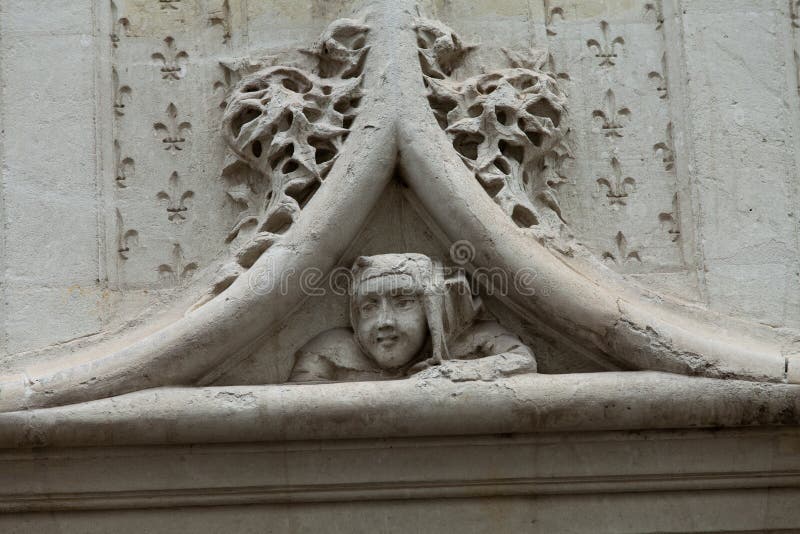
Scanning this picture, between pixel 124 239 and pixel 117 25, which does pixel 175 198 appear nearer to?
pixel 124 239

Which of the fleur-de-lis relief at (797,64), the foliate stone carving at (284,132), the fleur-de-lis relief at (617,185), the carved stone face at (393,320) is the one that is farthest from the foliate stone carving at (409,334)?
the fleur-de-lis relief at (797,64)

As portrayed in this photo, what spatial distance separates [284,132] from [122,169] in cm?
63

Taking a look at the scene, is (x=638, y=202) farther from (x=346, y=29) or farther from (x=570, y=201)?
(x=346, y=29)

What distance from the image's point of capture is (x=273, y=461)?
534cm

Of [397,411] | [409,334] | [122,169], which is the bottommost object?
[397,411]

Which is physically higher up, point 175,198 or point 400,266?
point 175,198

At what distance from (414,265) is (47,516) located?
4.82 ft

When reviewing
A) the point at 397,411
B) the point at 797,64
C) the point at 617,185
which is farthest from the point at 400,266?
the point at 797,64

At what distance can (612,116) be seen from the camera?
601 centimetres

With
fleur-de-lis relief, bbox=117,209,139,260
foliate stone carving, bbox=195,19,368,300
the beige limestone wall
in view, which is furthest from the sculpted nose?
fleur-de-lis relief, bbox=117,209,139,260

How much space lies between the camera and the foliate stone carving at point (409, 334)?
17.6ft

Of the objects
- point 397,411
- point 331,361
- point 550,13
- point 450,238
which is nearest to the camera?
point 397,411

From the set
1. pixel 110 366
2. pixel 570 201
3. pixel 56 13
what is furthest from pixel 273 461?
pixel 56 13

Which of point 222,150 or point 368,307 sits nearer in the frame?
point 368,307
